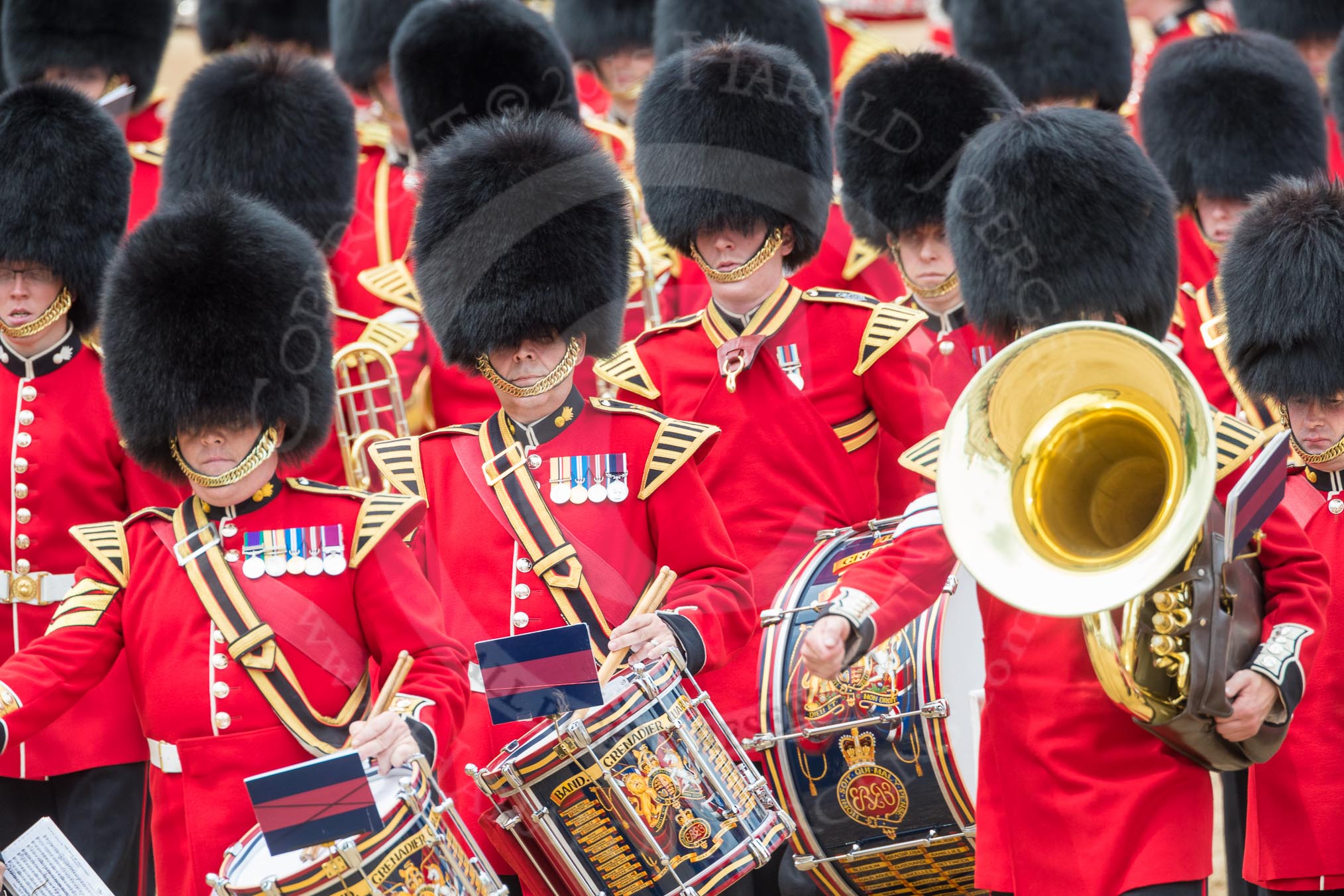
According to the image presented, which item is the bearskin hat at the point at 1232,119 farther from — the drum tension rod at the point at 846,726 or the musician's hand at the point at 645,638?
the musician's hand at the point at 645,638

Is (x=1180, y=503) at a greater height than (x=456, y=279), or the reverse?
(x=456, y=279)

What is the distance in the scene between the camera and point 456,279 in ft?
13.7

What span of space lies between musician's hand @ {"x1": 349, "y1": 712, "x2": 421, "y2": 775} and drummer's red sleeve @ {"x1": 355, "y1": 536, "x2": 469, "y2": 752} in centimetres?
17

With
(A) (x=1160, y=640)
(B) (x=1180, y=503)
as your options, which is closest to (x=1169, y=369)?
(B) (x=1180, y=503)

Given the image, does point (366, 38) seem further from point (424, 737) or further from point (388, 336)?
point (424, 737)

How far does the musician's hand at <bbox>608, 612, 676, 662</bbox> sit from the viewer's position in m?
3.54

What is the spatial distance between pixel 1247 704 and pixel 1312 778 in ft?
1.84

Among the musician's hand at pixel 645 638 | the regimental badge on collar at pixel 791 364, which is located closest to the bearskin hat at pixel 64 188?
the regimental badge on collar at pixel 791 364

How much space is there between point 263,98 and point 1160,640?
3.48 meters

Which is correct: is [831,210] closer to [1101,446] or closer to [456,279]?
[456,279]

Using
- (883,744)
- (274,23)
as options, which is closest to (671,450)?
(883,744)

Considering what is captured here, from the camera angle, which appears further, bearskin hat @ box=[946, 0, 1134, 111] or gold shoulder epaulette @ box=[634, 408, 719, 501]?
bearskin hat @ box=[946, 0, 1134, 111]

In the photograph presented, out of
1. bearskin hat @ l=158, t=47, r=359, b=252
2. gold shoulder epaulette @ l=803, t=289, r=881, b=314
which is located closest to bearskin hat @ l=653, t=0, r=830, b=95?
bearskin hat @ l=158, t=47, r=359, b=252

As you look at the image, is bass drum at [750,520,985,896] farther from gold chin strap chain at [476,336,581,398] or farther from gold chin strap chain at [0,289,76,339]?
gold chin strap chain at [0,289,76,339]
